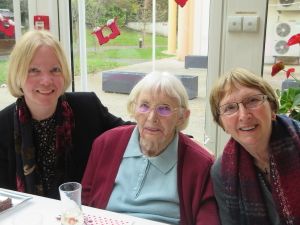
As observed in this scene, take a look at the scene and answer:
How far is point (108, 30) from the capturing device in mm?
2879

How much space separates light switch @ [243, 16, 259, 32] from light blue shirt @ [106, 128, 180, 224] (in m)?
0.93

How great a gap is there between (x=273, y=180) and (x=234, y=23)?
1.12 metres

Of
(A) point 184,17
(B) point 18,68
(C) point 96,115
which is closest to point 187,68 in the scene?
(A) point 184,17

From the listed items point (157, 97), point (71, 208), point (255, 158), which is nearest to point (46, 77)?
point (157, 97)

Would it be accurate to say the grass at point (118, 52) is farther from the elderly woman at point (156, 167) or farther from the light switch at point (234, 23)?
the elderly woman at point (156, 167)

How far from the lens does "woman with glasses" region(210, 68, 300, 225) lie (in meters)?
1.44

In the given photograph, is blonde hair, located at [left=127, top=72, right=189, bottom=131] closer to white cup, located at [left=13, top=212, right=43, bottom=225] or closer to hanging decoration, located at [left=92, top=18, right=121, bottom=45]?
white cup, located at [left=13, top=212, right=43, bottom=225]

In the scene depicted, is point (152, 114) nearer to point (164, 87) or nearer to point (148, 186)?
point (164, 87)

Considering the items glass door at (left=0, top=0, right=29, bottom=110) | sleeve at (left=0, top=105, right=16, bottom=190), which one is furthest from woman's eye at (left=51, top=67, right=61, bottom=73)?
glass door at (left=0, top=0, right=29, bottom=110)

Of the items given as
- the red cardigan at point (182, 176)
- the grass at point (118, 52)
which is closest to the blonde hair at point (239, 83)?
the red cardigan at point (182, 176)

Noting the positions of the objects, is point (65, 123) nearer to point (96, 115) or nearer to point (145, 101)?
point (96, 115)

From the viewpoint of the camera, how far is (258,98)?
1.46m

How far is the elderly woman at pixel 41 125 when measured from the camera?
73.7 inches

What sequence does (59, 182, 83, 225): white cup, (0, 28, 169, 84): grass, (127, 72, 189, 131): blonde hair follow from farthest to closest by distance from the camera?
(0, 28, 169, 84): grass
(127, 72, 189, 131): blonde hair
(59, 182, 83, 225): white cup
